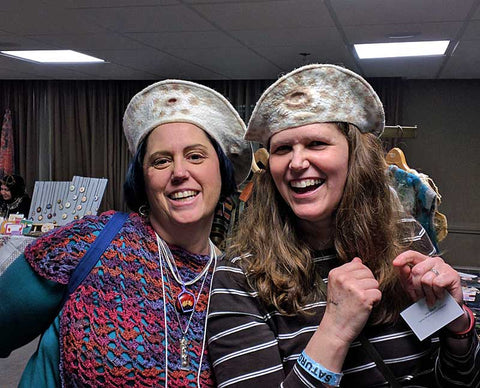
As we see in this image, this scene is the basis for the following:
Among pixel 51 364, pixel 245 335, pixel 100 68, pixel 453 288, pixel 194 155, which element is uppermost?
pixel 100 68

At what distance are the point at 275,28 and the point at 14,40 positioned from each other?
2378 millimetres

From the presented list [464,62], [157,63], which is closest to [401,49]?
[464,62]

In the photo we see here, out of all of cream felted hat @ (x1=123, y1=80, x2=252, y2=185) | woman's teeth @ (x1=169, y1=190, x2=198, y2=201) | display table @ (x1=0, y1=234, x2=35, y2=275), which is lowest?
display table @ (x1=0, y1=234, x2=35, y2=275)

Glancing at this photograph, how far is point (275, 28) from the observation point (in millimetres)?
4074

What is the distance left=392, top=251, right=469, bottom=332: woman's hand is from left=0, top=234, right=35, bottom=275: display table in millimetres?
3635

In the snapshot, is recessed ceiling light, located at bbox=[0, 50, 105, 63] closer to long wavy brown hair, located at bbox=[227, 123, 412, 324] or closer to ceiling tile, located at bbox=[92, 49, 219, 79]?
ceiling tile, located at bbox=[92, 49, 219, 79]

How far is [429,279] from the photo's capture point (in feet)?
3.45

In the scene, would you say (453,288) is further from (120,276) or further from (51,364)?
(51,364)

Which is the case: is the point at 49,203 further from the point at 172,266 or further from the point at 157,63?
the point at 172,266

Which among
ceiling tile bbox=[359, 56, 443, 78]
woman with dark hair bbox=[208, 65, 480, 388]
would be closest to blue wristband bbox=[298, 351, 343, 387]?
woman with dark hair bbox=[208, 65, 480, 388]

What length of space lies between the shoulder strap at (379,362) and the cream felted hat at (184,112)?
0.57m

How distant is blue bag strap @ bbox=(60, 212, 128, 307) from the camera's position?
46.2 inches

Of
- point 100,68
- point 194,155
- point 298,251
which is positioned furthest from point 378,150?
point 100,68

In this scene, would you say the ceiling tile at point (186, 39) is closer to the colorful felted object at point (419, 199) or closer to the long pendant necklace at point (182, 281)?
the colorful felted object at point (419, 199)
